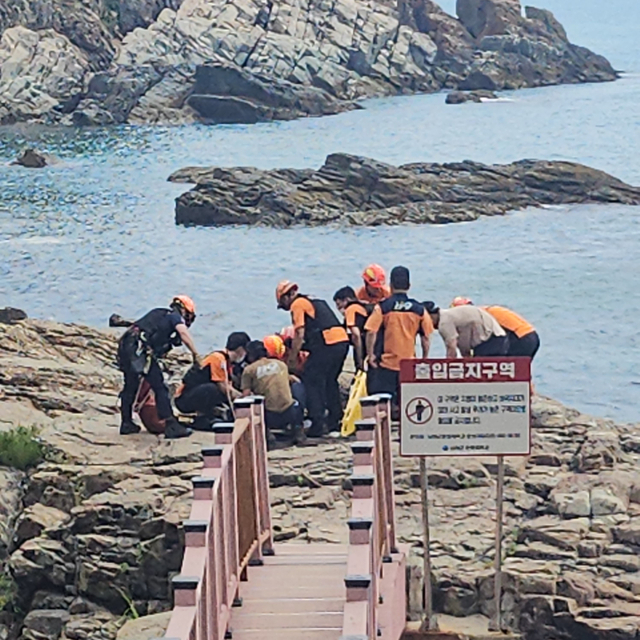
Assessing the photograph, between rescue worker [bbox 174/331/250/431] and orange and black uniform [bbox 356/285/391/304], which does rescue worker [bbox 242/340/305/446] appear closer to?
rescue worker [bbox 174/331/250/431]

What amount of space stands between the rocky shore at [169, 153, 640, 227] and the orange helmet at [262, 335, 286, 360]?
77.5ft

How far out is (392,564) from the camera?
28.2 feet

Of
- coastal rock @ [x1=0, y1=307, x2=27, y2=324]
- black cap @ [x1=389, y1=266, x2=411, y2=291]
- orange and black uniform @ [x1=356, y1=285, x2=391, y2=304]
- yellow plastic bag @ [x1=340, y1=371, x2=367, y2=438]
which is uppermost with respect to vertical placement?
black cap @ [x1=389, y1=266, x2=411, y2=291]

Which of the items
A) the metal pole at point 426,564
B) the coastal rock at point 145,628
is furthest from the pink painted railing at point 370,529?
the coastal rock at point 145,628

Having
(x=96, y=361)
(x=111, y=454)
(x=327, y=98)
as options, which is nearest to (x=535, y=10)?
(x=327, y=98)

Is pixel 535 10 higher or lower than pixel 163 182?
higher

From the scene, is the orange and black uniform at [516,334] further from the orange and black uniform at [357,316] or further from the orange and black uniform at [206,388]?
the orange and black uniform at [206,388]

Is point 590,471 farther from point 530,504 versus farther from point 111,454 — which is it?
point 111,454

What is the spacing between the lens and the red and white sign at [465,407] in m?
8.24

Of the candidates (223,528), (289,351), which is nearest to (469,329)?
(289,351)

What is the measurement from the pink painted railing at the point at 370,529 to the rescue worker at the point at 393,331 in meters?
2.63

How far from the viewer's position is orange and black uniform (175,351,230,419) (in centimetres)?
1170

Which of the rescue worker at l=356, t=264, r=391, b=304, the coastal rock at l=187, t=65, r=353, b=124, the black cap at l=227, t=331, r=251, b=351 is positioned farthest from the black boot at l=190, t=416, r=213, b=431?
the coastal rock at l=187, t=65, r=353, b=124

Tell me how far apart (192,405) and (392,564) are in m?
3.76
